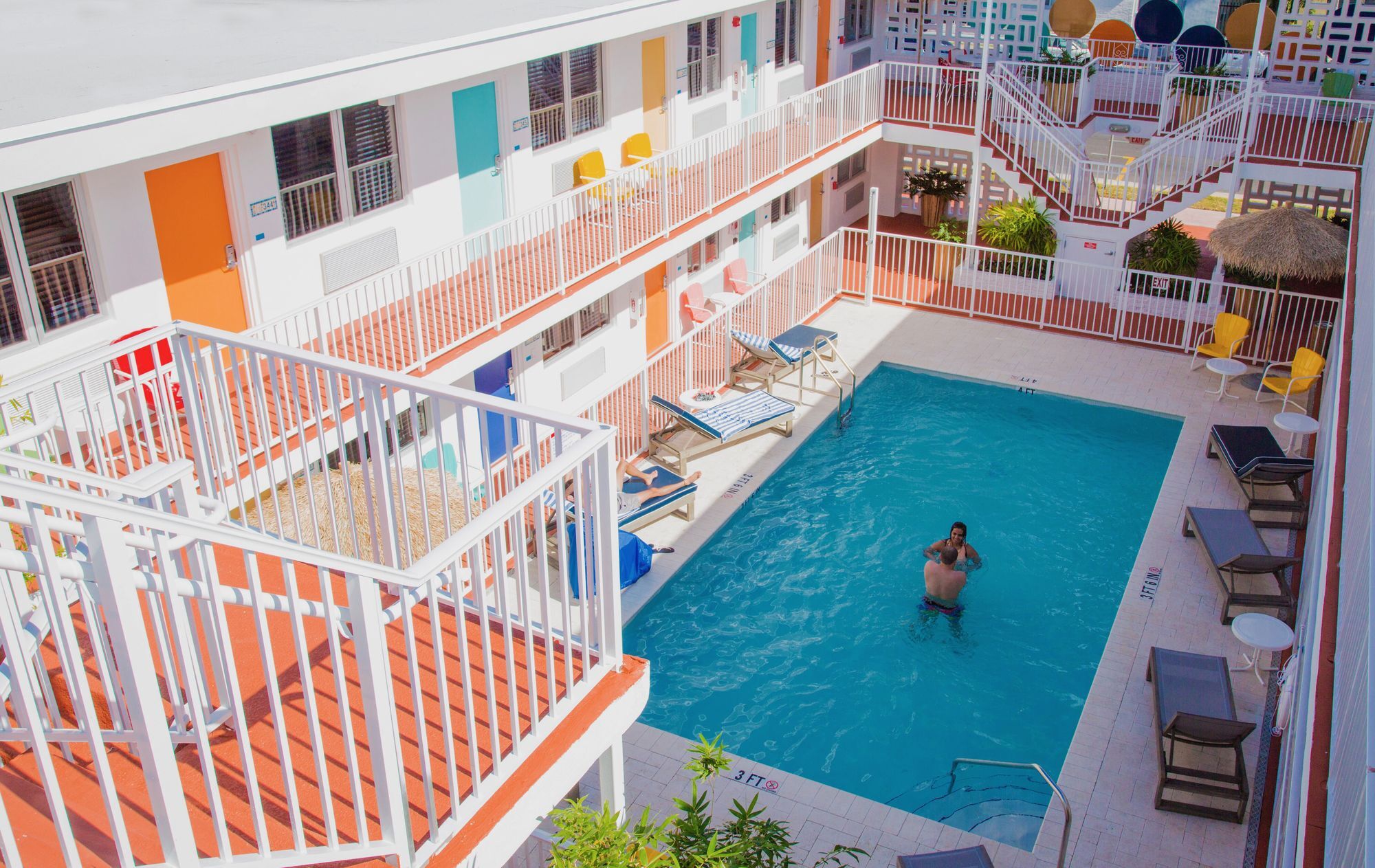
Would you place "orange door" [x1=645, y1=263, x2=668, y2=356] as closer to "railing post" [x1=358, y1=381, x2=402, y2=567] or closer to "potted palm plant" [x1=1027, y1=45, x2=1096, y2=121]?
"potted palm plant" [x1=1027, y1=45, x2=1096, y2=121]

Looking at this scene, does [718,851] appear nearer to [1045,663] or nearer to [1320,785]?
[1320,785]

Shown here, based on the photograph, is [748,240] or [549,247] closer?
[549,247]

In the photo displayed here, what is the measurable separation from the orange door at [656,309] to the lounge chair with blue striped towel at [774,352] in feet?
4.47

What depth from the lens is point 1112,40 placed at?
24.0 meters

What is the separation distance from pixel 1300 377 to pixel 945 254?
7181mm

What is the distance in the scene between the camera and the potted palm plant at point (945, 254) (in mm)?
21703

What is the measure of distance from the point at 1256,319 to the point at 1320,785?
15.0 metres

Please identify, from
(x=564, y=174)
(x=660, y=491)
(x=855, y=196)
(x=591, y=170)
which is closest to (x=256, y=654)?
(x=660, y=491)

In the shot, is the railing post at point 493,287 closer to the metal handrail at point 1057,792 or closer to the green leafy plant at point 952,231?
the metal handrail at point 1057,792

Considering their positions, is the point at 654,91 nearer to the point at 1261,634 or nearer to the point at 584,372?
the point at 584,372

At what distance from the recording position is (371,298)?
13.3 m

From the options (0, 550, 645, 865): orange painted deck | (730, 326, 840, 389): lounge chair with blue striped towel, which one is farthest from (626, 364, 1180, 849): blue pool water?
(0, 550, 645, 865): orange painted deck

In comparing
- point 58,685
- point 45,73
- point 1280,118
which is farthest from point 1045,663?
point 1280,118

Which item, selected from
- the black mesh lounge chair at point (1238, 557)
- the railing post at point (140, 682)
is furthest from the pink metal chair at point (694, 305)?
the railing post at point (140, 682)
